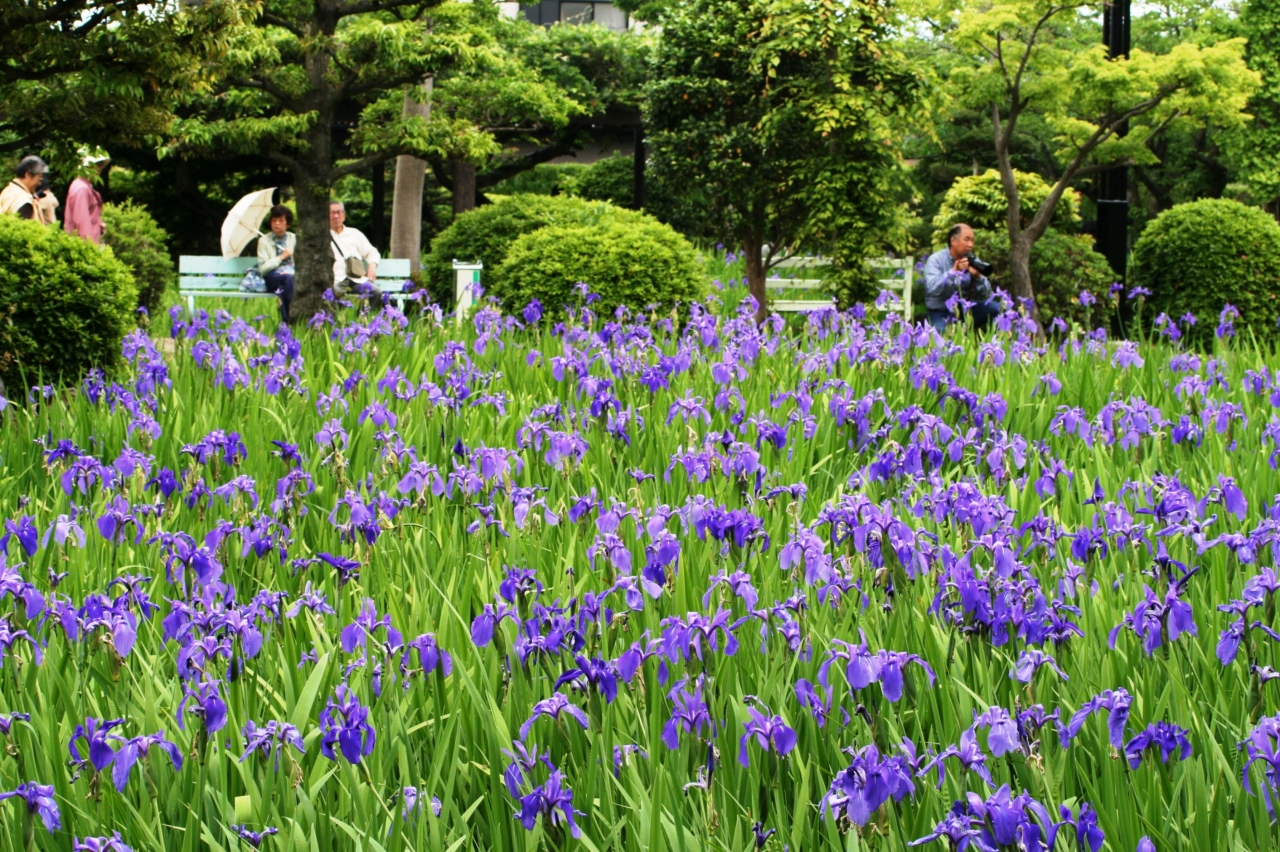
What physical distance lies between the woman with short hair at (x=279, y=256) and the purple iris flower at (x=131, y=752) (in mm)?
8941

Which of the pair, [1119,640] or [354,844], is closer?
[354,844]

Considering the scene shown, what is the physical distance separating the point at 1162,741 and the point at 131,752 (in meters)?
1.46

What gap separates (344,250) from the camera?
10719 millimetres

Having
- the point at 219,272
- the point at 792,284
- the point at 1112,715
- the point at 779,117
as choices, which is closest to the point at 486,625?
the point at 1112,715

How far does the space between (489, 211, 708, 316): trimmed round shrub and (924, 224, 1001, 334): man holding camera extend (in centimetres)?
165

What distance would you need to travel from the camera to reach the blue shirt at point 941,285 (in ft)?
28.9

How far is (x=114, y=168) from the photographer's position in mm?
20500

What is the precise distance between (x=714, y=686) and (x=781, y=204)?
34.2 feet

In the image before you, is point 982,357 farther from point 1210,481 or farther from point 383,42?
point 383,42

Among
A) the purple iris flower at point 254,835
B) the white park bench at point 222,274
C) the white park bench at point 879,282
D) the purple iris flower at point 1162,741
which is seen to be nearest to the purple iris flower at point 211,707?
the purple iris flower at point 254,835

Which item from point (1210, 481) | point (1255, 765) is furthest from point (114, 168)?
point (1255, 765)

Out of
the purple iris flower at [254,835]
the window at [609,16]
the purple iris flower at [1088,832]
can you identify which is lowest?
the purple iris flower at [254,835]

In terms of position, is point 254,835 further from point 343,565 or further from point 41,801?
point 343,565

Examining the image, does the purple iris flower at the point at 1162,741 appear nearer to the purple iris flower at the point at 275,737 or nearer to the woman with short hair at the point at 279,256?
A: the purple iris flower at the point at 275,737
